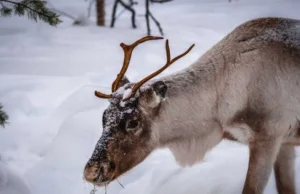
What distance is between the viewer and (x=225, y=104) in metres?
2.74

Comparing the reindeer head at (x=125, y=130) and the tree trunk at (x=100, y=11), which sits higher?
the reindeer head at (x=125, y=130)

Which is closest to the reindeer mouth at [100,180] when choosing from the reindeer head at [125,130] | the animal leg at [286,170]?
the reindeer head at [125,130]

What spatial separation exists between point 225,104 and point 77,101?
2.15 metres

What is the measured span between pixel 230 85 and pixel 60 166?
1649 mm

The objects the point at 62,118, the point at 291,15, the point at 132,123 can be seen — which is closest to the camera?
the point at 132,123

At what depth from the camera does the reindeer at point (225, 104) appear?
8.34ft

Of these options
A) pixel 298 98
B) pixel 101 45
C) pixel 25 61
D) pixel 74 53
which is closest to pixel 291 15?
pixel 101 45

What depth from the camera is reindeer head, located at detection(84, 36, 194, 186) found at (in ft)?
7.87

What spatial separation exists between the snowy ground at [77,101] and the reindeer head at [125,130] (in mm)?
828

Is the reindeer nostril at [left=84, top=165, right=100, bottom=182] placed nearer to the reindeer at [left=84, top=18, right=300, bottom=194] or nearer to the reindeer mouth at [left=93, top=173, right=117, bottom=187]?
the reindeer mouth at [left=93, top=173, right=117, bottom=187]

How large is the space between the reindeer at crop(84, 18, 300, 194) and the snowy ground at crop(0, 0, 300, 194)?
56 centimetres

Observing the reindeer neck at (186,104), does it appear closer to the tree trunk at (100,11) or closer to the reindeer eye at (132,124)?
the reindeer eye at (132,124)

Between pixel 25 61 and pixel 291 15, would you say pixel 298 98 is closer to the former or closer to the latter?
pixel 25 61

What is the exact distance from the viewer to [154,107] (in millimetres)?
2588
